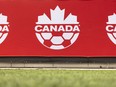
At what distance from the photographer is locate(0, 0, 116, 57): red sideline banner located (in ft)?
54.7

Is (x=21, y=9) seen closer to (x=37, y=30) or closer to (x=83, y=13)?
(x=37, y=30)

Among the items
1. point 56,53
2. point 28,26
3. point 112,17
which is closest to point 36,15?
point 28,26

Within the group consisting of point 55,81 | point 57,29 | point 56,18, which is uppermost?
point 56,18

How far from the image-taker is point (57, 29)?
16703 millimetres

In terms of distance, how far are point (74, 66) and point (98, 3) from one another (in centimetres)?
300

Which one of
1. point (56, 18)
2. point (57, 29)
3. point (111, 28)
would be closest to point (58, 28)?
point (57, 29)

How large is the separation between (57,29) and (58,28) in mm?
65

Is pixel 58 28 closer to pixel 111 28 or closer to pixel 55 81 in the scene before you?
pixel 111 28

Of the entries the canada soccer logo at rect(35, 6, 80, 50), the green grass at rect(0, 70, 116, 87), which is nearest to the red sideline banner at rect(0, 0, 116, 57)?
the canada soccer logo at rect(35, 6, 80, 50)

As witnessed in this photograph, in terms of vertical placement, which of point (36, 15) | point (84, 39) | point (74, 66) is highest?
point (36, 15)

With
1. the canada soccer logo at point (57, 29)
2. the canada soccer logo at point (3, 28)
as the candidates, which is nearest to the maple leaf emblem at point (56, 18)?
the canada soccer logo at point (57, 29)

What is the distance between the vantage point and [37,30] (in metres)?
16.8

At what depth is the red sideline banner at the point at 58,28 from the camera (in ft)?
54.7

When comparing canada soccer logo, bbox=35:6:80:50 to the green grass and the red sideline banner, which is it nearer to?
the red sideline banner
